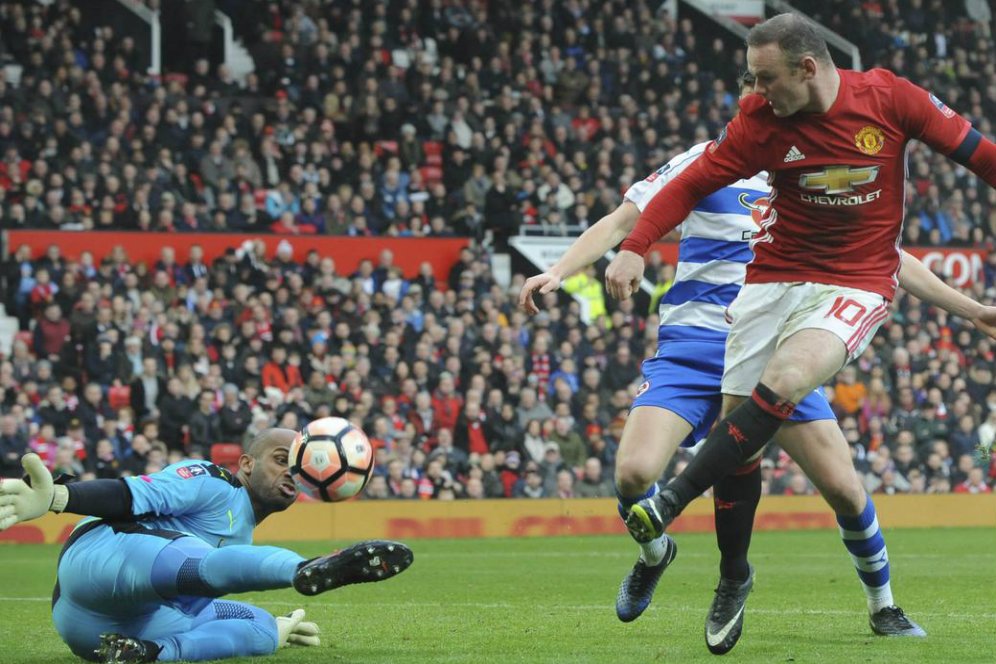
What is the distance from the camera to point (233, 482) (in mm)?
7027

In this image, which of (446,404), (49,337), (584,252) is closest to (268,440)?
(584,252)

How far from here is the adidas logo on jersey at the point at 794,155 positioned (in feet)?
21.7

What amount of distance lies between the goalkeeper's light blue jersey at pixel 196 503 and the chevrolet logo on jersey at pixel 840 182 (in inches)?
113

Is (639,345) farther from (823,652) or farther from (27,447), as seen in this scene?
(823,652)

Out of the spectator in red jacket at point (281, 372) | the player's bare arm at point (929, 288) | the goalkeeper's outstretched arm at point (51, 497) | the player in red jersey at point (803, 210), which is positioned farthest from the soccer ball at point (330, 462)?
the spectator in red jacket at point (281, 372)

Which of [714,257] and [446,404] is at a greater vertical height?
[714,257]

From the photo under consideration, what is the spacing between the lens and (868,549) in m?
7.67

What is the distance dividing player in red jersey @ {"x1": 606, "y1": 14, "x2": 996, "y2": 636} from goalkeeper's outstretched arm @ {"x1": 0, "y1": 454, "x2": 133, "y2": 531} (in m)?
2.27

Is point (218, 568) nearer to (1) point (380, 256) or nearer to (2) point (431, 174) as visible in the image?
(1) point (380, 256)

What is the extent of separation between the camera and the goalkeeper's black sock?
6234 mm

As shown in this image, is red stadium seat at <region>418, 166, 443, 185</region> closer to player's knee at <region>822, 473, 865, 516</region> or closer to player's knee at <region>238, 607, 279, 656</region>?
player's knee at <region>822, 473, 865, 516</region>

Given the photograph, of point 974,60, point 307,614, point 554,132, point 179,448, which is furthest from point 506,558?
point 974,60

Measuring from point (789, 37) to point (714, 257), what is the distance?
1.84m

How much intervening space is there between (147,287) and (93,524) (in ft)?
45.9
